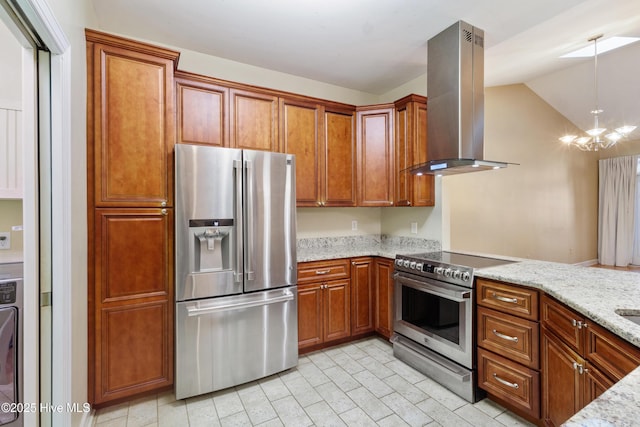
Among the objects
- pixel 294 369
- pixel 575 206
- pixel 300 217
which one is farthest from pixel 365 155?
pixel 575 206

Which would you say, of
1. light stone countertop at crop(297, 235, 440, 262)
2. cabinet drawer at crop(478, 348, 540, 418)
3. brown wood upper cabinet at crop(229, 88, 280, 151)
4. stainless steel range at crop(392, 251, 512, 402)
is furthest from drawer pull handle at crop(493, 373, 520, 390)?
brown wood upper cabinet at crop(229, 88, 280, 151)

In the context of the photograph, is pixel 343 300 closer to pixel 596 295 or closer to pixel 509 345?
pixel 509 345

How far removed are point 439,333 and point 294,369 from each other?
126cm

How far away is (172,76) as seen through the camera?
2186 mm

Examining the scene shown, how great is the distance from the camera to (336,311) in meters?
2.92

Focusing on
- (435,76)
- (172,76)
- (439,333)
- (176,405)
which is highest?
(435,76)

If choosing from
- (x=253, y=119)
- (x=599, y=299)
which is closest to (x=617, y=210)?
(x=599, y=299)

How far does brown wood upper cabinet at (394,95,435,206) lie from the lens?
2998 mm

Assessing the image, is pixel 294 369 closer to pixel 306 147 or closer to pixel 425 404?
pixel 425 404

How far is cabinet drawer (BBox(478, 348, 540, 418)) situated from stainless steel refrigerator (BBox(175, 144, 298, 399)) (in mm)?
1433

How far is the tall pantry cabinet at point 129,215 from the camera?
194cm

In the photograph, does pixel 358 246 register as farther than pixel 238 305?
Yes

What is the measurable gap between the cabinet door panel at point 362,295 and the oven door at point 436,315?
1.21 feet

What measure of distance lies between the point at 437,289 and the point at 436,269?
16cm
